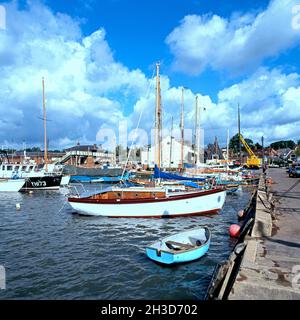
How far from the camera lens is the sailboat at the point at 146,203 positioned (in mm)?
17391

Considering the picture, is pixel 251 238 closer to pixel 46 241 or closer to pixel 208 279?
pixel 208 279

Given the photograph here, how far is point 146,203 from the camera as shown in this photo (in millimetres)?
17328

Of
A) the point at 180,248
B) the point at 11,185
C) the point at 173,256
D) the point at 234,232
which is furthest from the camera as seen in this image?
the point at 11,185

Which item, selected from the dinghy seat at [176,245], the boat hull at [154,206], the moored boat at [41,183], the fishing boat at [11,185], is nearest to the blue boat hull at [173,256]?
the dinghy seat at [176,245]

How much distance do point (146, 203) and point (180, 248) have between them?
7.29 meters

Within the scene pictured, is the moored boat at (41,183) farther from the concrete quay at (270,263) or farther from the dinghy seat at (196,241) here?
the concrete quay at (270,263)

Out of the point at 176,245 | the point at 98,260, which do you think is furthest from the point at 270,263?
the point at 98,260

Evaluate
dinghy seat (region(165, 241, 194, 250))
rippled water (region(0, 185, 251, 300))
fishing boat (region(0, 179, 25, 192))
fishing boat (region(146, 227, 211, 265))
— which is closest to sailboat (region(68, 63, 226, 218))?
rippled water (region(0, 185, 251, 300))

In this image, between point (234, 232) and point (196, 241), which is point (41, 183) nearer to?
point (234, 232)

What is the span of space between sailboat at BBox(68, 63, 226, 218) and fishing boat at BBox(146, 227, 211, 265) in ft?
19.4

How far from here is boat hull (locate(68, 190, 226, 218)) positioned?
17391 millimetres

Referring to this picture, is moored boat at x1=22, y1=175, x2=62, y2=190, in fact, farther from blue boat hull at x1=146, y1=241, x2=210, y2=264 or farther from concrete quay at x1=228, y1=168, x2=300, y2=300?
concrete quay at x1=228, y1=168, x2=300, y2=300

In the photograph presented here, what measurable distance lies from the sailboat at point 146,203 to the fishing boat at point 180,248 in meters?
5.93
